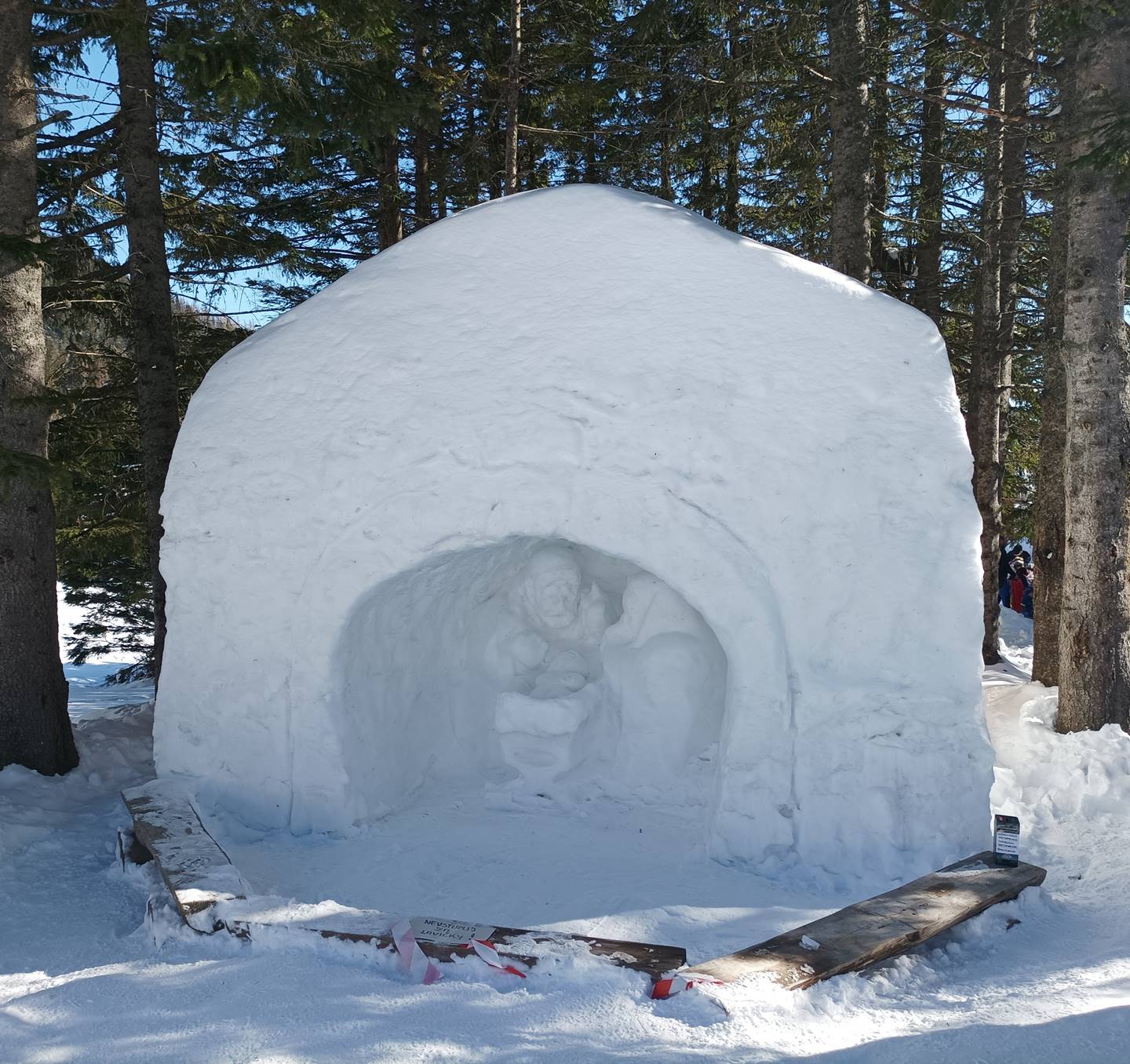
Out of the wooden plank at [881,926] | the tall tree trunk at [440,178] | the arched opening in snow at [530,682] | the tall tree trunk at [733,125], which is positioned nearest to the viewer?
the wooden plank at [881,926]

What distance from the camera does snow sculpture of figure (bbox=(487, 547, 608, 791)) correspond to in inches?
216

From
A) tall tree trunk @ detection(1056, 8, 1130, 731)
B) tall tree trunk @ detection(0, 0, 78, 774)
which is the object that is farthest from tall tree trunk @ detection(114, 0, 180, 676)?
tall tree trunk @ detection(1056, 8, 1130, 731)

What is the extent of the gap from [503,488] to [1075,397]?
372 centimetres

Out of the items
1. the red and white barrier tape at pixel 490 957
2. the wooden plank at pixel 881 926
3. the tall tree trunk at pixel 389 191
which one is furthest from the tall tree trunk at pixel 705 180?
the red and white barrier tape at pixel 490 957

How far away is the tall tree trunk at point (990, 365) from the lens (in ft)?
29.5

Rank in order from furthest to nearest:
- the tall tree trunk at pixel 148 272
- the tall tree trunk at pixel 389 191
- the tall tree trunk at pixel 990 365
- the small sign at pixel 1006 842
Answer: the tall tree trunk at pixel 389 191 < the tall tree trunk at pixel 990 365 < the tall tree trunk at pixel 148 272 < the small sign at pixel 1006 842

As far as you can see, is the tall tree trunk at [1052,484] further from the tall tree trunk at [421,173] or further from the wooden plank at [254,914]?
the tall tree trunk at [421,173]

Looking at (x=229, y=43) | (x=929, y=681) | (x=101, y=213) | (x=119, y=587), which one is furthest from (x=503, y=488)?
(x=119, y=587)

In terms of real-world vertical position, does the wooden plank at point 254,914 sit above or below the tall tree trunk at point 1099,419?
below

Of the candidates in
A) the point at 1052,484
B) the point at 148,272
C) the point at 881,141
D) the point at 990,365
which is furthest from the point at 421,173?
the point at 1052,484

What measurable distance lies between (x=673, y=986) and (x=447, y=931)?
2.85 feet

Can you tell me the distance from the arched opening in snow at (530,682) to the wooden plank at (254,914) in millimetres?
974

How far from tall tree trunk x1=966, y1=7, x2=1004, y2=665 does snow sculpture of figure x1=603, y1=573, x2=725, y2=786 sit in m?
→ 4.58

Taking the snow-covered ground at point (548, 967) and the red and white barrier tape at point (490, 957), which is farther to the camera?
the red and white barrier tape at point (490, 957)
